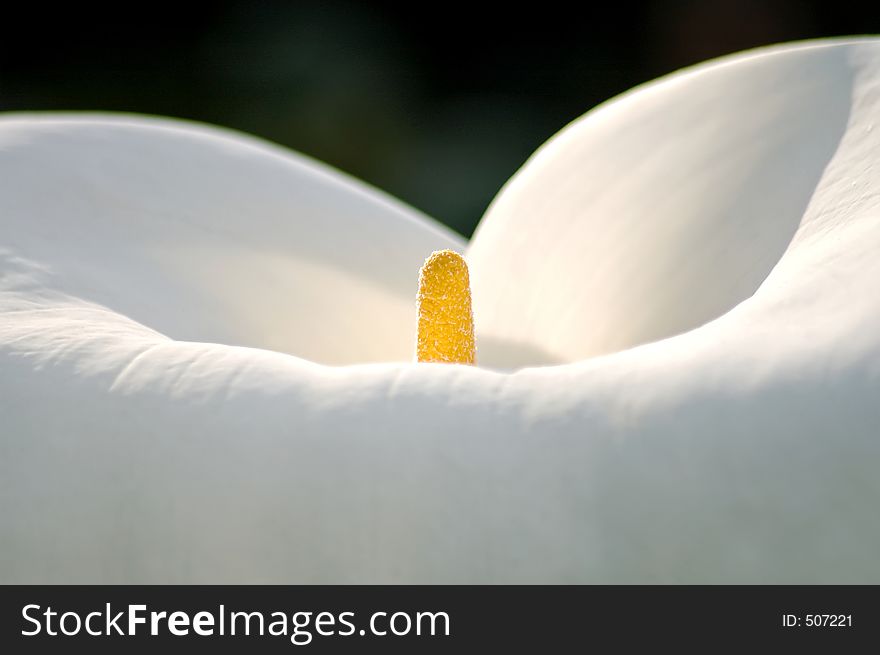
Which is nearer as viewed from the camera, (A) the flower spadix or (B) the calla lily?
(B) the calla lily

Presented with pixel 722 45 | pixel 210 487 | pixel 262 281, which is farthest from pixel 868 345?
pixel 722 45

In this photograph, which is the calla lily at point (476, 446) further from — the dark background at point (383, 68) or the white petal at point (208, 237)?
the dark background at point (383, 68)

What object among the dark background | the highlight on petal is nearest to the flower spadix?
the highlight on petal

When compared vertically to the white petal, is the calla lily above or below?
below

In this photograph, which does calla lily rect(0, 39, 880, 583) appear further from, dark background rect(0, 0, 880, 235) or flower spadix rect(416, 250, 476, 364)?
dark background rect(0, 0, 880, 235)

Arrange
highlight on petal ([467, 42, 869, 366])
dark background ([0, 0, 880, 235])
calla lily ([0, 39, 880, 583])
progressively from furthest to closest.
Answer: dark background ([0, 0, 880, 235]) < highlight on petal ([467, 42, 869, 366]) < calla lily ([0, 39, 880, 583])

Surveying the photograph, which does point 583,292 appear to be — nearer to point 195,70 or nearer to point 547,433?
point 547,433

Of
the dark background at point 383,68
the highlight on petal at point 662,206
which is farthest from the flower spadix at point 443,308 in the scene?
the dark background at point 383,68

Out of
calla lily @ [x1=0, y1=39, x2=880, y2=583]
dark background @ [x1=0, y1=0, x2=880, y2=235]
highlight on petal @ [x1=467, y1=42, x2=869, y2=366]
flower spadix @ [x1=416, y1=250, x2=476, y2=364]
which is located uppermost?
dark background @ [x1=0, y1=0, x2=880, y2=235]
